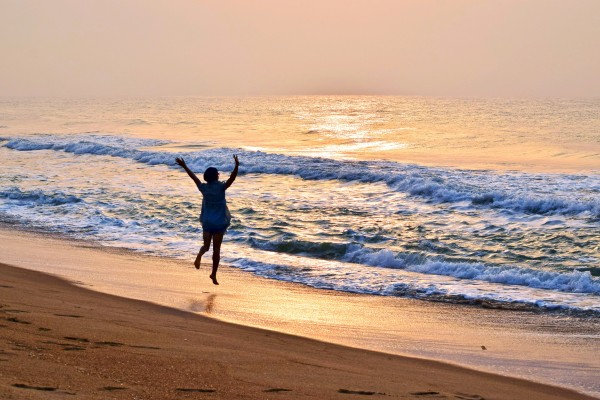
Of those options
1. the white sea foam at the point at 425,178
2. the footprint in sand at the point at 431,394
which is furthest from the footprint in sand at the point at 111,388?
the white sea foam at the point at 425,178

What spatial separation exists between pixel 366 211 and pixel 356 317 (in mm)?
9722

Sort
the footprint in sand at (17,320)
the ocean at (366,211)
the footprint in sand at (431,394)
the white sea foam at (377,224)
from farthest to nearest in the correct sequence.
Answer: the ocean at (366,211)
the white sea foam at (377,224)
the footprint in sand at (17,320)
the footprint in sand at (431,394)

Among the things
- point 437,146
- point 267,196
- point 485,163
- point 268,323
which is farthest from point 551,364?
point 437,146

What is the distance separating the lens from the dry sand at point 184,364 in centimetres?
427

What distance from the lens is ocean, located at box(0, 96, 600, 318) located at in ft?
36.7

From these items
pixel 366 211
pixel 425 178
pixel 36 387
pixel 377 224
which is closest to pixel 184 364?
pixel 36 387

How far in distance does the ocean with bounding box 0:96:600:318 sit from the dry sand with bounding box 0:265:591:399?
3.80 m

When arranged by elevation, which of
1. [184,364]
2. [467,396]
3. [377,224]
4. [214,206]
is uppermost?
[214,206]

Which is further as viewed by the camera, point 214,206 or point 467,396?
point 214,206

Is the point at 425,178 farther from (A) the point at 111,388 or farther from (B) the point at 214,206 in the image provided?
(A) the point at 111,388

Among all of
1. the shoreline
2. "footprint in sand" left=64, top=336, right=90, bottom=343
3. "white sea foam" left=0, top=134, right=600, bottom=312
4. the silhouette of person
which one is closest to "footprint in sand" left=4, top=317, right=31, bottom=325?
"footprint in sand" left=64, top=336, right=90, bottom=343

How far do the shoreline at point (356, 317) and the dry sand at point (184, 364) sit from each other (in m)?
0.52

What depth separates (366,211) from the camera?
17.9 m

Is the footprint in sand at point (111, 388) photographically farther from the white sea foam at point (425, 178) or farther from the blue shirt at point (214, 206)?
the white sea foam at point (425, 178)
